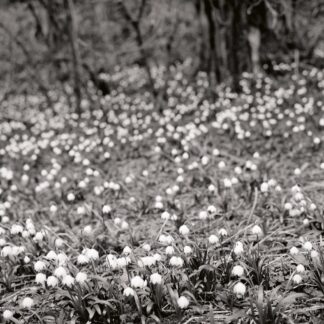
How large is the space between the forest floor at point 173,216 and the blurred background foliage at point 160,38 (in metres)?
→ 1.03

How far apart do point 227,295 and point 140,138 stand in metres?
4.70

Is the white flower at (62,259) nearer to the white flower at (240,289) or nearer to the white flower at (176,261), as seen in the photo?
the white flower at (176,261)

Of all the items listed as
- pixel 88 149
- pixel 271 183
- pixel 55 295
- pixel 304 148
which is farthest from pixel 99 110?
pixel 55 295

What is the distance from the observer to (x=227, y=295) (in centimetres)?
301

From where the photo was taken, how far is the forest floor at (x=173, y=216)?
9.93ft

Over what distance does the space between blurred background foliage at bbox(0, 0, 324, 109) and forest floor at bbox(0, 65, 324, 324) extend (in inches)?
40.7

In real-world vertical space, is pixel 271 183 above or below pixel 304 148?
above

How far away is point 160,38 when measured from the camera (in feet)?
47.6

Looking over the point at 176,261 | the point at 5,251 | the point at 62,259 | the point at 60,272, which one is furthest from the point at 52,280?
the point at 176,261

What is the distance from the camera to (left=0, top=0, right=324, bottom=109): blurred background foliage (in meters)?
9.79

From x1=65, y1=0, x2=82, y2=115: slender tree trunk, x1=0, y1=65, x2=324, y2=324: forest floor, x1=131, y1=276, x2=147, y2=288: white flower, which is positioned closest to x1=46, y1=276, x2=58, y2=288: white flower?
x1=0, y1=65, x2=324, y2=324: forest floor

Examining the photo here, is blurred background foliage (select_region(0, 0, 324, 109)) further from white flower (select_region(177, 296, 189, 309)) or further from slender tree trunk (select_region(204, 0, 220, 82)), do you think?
white flower (select_region(177, 296, 189, 309))

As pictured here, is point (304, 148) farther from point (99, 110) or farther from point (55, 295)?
point (99, 110)

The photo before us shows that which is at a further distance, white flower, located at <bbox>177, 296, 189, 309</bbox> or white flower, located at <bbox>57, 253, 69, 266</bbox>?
white flower, located at <bbox>57, 253, 69, 266</bbox>
